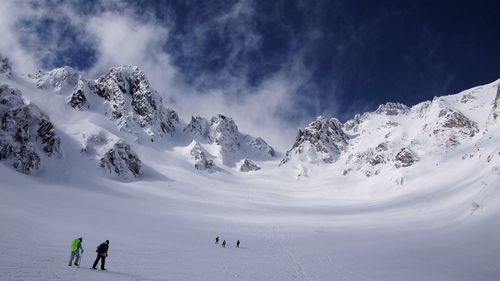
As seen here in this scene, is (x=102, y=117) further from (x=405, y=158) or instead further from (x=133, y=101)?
(x=405, y=158)

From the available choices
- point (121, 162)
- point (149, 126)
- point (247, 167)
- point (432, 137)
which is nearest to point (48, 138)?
point (121, 162)

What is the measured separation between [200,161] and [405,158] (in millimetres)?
81213

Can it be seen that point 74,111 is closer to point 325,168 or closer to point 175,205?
point 175,205

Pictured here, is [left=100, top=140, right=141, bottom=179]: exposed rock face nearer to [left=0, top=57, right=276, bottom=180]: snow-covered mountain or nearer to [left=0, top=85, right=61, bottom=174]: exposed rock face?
[left=0, top=57, right=276, bottom=180]: snow-covered mountain

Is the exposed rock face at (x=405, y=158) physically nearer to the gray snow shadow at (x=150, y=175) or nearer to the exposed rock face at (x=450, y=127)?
the exposed rock face at (x=450, y=127)

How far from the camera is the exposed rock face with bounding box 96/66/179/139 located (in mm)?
161488

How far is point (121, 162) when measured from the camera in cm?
11600

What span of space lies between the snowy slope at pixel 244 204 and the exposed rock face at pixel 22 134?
2.91 meters

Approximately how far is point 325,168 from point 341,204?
81.4m

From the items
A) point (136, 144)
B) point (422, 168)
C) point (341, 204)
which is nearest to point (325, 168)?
point (422, 168)

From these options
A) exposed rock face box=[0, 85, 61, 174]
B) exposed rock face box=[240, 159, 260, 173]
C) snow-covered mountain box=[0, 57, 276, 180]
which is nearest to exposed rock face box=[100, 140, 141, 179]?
snow-covered mountain box=[0, 57, 276, 180]

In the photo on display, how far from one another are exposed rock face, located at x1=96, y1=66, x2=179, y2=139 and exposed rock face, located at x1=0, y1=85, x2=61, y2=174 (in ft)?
185

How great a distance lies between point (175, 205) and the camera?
89062 mm

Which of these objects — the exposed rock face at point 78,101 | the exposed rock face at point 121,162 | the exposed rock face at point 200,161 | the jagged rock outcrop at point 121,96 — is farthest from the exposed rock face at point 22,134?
the exposed rock face at point 200,161
